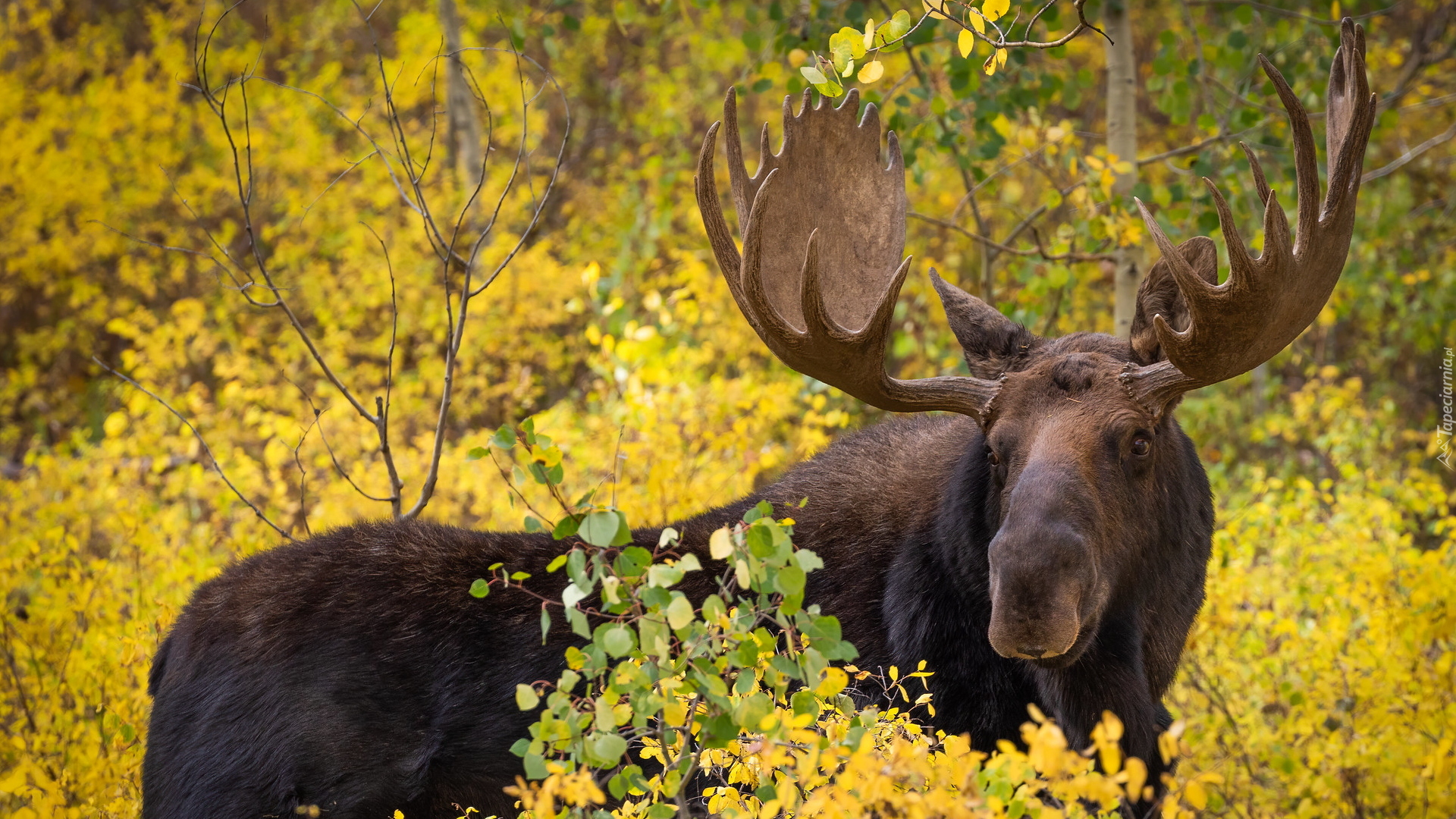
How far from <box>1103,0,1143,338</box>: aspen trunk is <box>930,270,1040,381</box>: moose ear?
1.81 m

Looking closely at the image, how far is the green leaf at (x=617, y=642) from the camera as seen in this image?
1999mm

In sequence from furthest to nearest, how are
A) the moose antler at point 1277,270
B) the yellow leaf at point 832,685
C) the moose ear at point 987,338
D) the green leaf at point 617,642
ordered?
the moose ear at point 987,338
the moose antler at point 1277,270
the yellow leaf at point 832,685
the green leaf at point 617,642

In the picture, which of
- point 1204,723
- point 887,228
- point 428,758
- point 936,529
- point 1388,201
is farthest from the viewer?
point 1388,201

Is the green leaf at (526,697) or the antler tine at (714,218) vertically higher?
the antler tine at (714,218)

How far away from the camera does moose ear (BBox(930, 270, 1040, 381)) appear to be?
3684mm

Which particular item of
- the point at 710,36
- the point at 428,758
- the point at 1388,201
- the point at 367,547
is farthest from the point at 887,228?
the point at 710,36

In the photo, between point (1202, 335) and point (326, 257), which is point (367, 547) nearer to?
point (1202, 335)

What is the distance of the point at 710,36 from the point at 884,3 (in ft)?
22.7

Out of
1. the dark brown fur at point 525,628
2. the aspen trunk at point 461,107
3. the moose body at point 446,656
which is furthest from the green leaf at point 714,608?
the aspen trunk at point 461,107

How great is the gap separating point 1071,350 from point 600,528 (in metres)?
2.04

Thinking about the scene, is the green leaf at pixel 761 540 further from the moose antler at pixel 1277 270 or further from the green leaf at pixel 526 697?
the moose antler at pixel 1277 270

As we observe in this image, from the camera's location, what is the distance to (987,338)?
147 inches

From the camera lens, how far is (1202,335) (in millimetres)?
3189

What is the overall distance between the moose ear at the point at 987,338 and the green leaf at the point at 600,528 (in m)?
1.89
